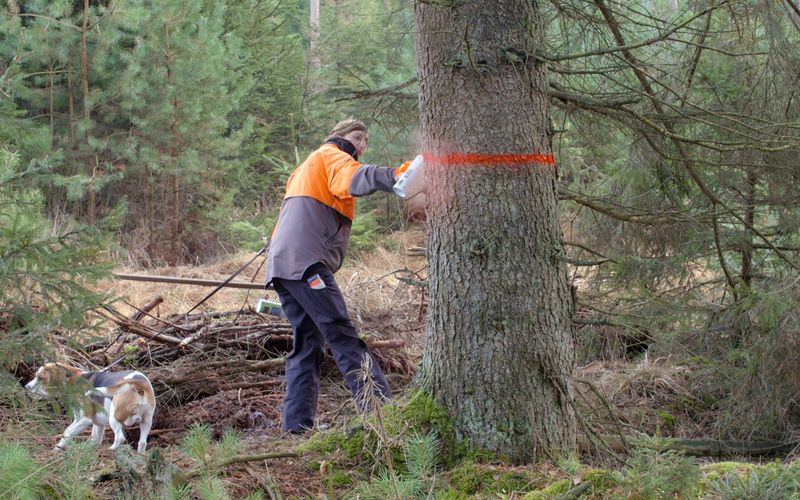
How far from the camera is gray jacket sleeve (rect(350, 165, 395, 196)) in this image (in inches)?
183

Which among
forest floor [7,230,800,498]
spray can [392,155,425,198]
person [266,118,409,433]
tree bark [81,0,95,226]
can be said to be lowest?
forest floor [7,230,800,498]

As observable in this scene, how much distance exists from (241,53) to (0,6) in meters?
4.09

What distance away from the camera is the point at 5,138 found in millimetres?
5020

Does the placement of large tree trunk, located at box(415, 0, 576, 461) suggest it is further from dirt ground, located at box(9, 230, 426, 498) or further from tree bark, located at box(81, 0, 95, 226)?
tree bark, located at box(81, 0, 95, 226)

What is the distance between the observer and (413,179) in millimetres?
4320

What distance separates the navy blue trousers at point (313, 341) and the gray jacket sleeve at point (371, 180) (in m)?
0.70

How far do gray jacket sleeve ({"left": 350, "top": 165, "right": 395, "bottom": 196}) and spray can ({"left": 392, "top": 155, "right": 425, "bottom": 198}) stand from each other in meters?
0.24

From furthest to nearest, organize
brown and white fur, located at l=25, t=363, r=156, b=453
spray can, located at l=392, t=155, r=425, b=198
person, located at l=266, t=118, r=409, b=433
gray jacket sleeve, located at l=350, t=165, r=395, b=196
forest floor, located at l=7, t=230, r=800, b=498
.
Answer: forest floor, located at l=7, t=230, r=800, b=498
person, located at l=266, t=118, r=409, b=433
brown and white fur, located at l=25, t=363, r=156, b=453
gray jacket sleeve, located at l=350, t=165, r=395, b=196
spray can, located at l=392, t=155, r=425, b=198

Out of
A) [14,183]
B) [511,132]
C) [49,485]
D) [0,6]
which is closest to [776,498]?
[511,132]

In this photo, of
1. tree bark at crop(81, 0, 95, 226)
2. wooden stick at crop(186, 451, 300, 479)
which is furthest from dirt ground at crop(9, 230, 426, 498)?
tree bark at crop(81, 0, 95, 226)

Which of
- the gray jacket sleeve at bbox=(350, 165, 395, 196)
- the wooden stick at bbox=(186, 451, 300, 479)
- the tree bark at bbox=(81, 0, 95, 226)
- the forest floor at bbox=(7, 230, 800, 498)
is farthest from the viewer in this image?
the tree bark at bbox=(81, 0, 95, 226)

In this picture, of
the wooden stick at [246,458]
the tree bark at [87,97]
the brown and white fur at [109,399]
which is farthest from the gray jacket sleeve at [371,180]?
the tree bark at [87,97]

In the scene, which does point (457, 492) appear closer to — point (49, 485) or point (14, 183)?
point (49, 485)

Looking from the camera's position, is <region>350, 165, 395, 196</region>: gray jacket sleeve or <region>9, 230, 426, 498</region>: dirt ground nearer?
<region>350, 165, 395, 196</region>: gray jacket sleeve
